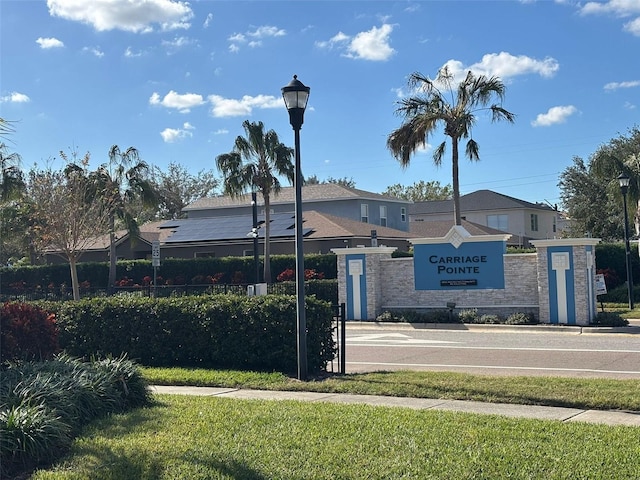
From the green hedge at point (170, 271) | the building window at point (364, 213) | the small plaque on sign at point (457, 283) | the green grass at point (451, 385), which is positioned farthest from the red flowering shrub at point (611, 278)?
the green grass at point (451, 385)

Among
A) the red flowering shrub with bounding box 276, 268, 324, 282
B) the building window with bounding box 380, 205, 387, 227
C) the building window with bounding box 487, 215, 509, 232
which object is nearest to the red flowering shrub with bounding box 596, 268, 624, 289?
the red flowering shrub with bounding box 276, 268, 324, 282

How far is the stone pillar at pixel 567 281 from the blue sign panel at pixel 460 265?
155 centimetres

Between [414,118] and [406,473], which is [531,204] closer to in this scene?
[414,118]

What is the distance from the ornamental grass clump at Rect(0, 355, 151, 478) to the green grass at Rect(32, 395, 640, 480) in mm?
238

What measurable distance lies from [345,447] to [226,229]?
123 ft

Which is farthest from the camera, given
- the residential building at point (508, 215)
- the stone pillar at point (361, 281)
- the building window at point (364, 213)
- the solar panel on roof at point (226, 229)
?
the residential building at point (508, 215)

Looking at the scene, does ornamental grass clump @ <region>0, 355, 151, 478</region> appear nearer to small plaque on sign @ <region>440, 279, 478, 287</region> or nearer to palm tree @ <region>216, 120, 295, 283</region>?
small plaque on sign @ <region>440, 279, 478, 287</region>

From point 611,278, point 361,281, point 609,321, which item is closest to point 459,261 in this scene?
point 361,281

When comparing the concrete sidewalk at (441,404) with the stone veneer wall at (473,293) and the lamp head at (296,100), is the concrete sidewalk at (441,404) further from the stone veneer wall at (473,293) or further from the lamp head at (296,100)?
the stone veneer wall at (473,293)

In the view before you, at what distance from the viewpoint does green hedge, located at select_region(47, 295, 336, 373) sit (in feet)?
39.1

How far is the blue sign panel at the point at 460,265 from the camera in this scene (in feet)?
71.6

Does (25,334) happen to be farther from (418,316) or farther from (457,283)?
(457,283)

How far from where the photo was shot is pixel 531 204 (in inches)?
2395

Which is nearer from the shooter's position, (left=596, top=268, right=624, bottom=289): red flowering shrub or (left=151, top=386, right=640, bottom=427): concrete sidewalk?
(left=151, top=386, right=640, bottom=427): concrete sidewalk
